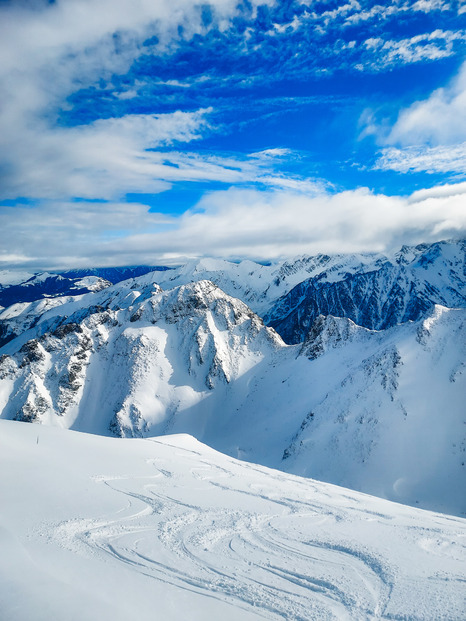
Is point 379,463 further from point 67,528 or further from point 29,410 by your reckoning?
point 29,410

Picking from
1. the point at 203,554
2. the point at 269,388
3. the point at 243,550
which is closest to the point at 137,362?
the point at 269,388

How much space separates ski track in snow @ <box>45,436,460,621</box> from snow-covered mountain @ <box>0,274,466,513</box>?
45.0m

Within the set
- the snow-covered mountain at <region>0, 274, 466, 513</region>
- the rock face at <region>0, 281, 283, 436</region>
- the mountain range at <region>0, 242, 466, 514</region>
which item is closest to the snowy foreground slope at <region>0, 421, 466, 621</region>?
the mountain range at <region>0, 242, 466, 514</region>

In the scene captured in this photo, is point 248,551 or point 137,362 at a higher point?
point 137,362

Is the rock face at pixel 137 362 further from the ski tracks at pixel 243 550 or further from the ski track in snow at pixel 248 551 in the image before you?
the ski track in snow at pixel 248 551

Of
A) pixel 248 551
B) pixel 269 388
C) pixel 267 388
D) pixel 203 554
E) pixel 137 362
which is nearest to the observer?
pixel 203 554

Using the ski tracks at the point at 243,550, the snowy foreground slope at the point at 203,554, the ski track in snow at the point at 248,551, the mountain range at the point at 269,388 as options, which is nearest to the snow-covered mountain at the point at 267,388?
the mountain range at the point at 269,388

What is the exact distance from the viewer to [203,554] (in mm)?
11016

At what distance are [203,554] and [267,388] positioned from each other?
281ft

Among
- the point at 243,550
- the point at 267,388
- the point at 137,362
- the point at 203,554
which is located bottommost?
the point at 203,554

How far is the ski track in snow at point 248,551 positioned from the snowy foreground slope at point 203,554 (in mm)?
47

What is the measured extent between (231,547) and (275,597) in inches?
126

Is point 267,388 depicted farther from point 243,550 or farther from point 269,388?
point 243,550

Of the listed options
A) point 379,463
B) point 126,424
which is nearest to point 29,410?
point 126,424
